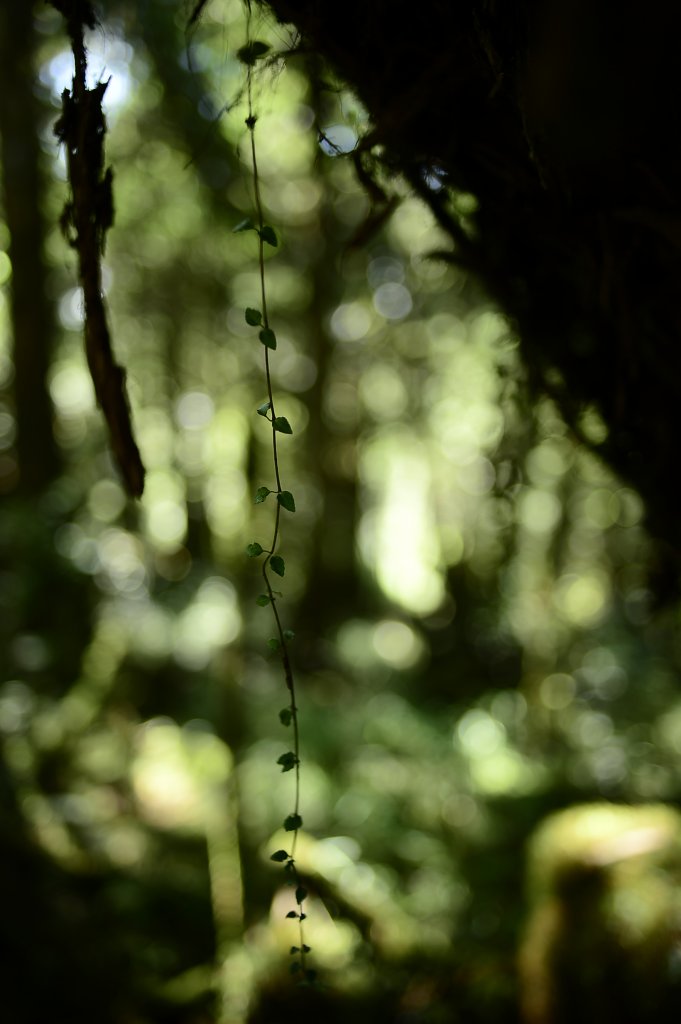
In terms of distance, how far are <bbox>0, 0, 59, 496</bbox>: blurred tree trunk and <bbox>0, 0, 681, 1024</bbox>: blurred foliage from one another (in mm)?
181

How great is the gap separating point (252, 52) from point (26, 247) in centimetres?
527

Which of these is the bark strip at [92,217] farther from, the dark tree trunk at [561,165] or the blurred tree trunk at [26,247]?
the blurred tree trunk at [26,247]

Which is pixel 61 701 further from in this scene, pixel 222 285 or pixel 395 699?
pixel 222 285

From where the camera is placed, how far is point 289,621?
9453 millimetres

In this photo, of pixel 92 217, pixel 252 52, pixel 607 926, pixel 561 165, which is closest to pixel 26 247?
pixel 92 217

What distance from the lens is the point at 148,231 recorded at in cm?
834

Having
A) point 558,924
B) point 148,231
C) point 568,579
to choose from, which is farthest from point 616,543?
point 148,231

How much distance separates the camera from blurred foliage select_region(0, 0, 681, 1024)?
3414 millimetres

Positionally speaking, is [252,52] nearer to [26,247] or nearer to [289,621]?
[26,247]

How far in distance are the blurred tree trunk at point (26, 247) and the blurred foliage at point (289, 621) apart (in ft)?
0.59

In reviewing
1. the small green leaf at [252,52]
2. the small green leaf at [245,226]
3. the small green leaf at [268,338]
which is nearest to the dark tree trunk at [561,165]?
the small green leaf at [252,52]

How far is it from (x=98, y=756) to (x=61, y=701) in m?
0.57

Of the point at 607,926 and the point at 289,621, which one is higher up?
the point at 289,621

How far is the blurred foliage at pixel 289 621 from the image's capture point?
341 cm
